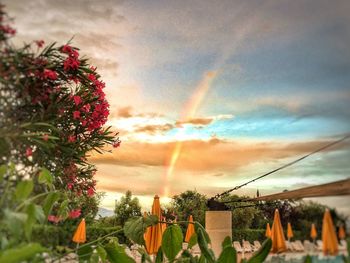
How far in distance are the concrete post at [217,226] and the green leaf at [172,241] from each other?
1.96 ft

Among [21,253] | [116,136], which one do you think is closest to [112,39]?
[116,136]

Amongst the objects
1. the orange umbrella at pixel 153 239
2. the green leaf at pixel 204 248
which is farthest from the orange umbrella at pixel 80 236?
the green leaf at pixel 204 248

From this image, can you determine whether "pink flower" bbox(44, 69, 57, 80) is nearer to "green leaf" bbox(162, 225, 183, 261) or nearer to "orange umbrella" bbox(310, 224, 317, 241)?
"green leaf" bbox(162, 225, 183, 261)

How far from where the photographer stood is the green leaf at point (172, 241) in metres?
1.99

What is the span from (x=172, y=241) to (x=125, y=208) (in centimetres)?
590

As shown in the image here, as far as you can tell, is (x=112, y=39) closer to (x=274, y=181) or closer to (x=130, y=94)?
(x=130, y=94)

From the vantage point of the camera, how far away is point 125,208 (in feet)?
25.6

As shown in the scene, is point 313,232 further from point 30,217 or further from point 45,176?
point 45,176

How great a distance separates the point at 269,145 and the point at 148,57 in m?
1.29

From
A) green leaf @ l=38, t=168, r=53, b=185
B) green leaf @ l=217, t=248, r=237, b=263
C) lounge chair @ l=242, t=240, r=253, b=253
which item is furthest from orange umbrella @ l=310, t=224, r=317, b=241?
lounge chair @ l=242, t=240, r=253, b=253

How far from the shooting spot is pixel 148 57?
4.03 metres

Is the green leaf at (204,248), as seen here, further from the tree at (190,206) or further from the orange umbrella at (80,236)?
the tree at (190,206)

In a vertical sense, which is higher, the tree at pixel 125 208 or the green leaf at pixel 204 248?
the tree at pixel 125 208

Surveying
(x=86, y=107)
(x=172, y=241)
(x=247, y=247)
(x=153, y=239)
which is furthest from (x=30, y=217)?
(x=247, y=247)
